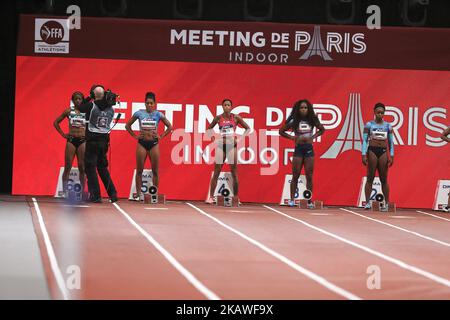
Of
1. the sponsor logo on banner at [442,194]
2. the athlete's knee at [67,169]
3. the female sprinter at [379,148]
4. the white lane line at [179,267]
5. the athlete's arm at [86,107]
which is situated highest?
the athlete's arm at [86,107]

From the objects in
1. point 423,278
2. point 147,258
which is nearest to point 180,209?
point 147,258

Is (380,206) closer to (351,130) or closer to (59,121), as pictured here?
(351,130)

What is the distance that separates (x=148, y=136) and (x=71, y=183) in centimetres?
148

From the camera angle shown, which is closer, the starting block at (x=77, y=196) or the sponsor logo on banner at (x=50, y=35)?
the starting block at (x=77, y=196)

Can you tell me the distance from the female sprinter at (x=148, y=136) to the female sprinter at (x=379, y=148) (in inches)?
130

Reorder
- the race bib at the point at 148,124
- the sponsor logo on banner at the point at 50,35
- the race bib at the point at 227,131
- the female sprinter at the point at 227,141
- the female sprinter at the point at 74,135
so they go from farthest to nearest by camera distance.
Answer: the sponsor logo on banner at the point at 50,35, the race bib at the point at 227,131, the female sprinter at the point at 227,141, the race bib at the point at 148,124, the female sprinter at the point at 74,135

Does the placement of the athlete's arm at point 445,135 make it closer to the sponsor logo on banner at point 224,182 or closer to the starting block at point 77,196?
the sponsor logo on banner at point 224,182

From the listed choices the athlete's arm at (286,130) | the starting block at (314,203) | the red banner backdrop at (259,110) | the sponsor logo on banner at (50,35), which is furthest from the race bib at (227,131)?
the sponsor logo on banner at (50,35)

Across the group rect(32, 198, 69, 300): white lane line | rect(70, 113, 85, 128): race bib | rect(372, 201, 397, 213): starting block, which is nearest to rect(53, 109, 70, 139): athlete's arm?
rect(70, 113, 85, 128): race bib

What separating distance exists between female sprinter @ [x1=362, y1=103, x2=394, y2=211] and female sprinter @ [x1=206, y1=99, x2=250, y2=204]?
2.01 meters

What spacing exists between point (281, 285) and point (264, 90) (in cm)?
1037

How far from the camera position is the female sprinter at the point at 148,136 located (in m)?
19.3

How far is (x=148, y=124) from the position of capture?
19344mm

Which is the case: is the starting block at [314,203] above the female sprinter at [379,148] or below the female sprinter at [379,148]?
Result: below
